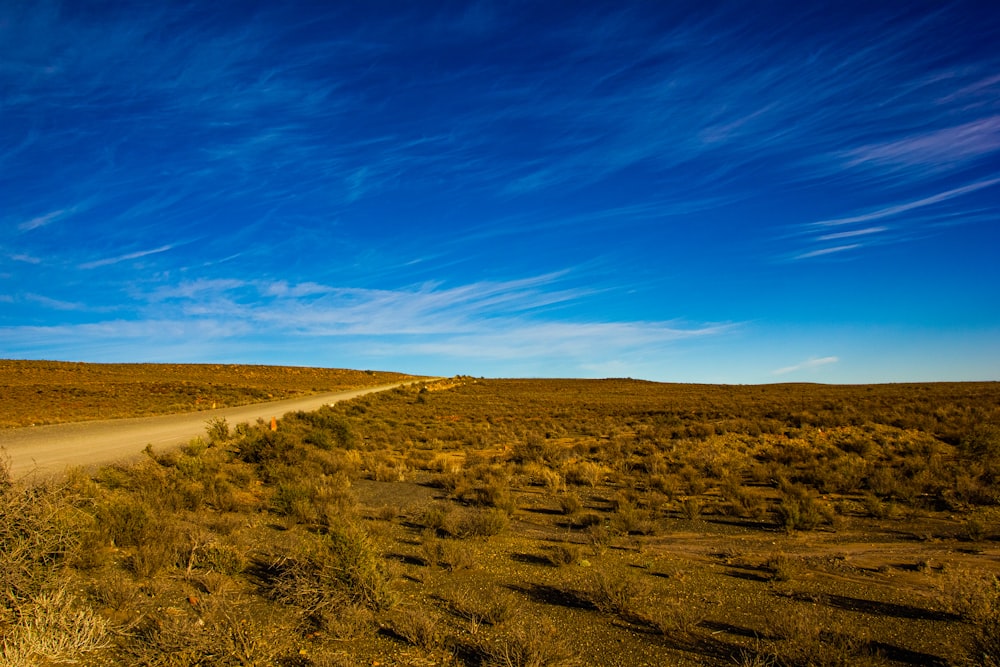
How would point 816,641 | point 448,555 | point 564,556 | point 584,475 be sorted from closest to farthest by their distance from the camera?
point 816,641, point 448,555, point 564,556, point 584,475

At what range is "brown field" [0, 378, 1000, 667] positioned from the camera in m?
5.05

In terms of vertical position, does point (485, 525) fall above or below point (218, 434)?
below

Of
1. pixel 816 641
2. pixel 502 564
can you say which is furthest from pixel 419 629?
pixel 816 641

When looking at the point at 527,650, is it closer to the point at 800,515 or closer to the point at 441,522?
the point at 441,522

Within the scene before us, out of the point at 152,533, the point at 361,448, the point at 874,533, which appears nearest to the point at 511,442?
the point at 361,448

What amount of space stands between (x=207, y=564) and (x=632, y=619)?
17.8ft

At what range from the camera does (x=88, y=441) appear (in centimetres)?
1795

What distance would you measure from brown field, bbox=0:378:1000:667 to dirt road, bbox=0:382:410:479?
83.8 inches

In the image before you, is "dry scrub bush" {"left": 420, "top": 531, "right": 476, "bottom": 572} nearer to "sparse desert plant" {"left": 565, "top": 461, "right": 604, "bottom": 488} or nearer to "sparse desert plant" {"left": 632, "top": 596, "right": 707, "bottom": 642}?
"sparse desert plant" {"left": 632, "top": 596, "right": 707, "bottom": 642}

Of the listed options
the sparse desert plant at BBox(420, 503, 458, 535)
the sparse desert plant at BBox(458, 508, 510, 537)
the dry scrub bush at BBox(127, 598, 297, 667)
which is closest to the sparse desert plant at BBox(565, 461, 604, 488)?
the sparse desert plant at BBox(458, 508, 510, 537)

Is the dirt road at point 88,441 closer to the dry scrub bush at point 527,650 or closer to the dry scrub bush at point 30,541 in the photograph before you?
the dry scrub bush at point 30,541

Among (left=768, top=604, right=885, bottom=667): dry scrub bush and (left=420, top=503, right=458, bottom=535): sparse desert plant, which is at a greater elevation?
(left=768, top=604, right=885, bottom=667): dry scrub bush

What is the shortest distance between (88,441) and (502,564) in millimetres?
16995

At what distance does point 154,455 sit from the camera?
14031mm
